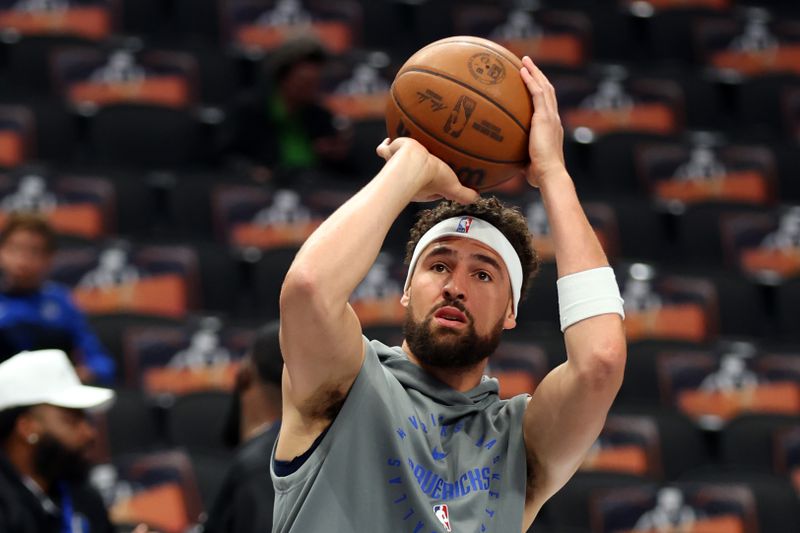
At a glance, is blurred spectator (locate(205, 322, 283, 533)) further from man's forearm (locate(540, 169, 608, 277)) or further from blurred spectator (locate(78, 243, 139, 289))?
blurred spectator (locate(78, 243, 139, 289))

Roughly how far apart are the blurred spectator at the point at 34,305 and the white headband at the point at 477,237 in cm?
294

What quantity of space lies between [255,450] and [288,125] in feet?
11.7

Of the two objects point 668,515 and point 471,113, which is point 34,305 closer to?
point 668,515

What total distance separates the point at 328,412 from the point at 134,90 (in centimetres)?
569

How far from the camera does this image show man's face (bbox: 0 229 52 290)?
5.53 meters

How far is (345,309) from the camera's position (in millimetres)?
2578

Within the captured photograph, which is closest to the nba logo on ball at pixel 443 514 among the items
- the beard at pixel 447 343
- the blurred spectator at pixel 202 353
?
the beard at pixel 447 343

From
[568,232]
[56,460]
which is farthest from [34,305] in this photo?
[568,232]

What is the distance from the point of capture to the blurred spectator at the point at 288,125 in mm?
7215

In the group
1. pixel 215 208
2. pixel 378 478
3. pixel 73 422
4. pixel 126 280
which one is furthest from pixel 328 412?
pixel 215 208

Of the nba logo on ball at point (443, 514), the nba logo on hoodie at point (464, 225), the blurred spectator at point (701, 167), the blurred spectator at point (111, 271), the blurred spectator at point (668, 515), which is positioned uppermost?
the nba logo on hoodie at point (464, 225)

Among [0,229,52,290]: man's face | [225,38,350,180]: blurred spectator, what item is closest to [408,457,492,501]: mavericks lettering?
[0,229,52,290]: man's face

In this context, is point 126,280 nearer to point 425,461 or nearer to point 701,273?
point 701,273

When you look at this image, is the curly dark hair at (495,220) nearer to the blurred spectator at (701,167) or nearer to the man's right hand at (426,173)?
the man's right hand at (426,173)
